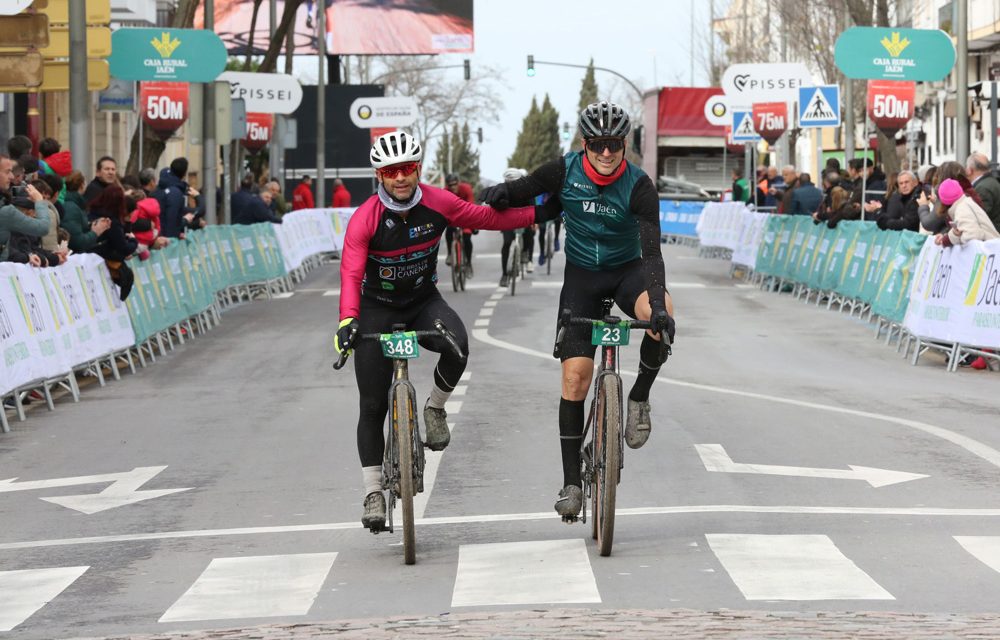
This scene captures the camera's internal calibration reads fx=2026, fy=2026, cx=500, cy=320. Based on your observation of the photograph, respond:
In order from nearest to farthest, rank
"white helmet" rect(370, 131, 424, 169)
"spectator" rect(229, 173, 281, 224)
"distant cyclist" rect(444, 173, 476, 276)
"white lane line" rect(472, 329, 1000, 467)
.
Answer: "white helmet" rect(370, 131, 424, 169) < "white lane line" rect(472, 329, 1000, 467) < "distant cyclist" rect(444, 173, 476, 276) < "spectator" rect(229, 173, 281, 224)

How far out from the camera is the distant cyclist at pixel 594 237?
8781mm

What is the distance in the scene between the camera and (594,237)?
8.98m

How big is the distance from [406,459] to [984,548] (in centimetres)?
256

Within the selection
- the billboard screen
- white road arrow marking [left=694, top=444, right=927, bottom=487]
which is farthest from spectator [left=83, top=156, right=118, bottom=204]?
the billboard screen

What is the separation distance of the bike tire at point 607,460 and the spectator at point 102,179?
11902mm

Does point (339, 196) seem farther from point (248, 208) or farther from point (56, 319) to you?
point (56, 319)

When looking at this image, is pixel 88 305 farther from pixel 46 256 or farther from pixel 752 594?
pixel 752 594

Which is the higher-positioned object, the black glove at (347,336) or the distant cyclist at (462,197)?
the distant cyclist at (462,197)

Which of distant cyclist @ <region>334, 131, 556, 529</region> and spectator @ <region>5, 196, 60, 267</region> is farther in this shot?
spectator @ <region>5, 196, 60, 267</region>

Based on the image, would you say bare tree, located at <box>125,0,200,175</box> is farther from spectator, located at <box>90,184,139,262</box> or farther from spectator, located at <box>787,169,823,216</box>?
spectator, located at <box>90,184,139,262</box>

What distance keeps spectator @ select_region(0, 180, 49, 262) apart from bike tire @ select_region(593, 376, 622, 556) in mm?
8428

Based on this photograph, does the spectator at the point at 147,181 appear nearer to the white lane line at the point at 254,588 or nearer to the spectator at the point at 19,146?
the spectator at the point at 19,146

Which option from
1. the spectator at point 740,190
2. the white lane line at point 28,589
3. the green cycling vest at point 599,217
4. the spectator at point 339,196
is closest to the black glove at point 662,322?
the green cycling vest at point 599,217

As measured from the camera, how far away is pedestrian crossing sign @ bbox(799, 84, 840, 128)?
35531 mm
